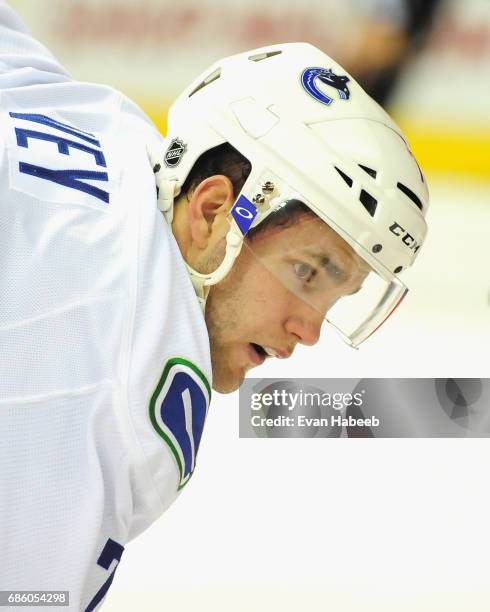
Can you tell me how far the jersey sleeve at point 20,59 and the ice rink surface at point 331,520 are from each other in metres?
0.93

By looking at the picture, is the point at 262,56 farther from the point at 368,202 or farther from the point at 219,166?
the point at 368,202

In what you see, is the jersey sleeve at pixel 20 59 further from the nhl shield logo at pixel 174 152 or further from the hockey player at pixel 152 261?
the nhl shield logo at pixel 174 152

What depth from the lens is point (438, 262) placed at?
280cm

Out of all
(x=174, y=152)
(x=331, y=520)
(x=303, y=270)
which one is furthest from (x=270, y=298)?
(x=331, y=520)

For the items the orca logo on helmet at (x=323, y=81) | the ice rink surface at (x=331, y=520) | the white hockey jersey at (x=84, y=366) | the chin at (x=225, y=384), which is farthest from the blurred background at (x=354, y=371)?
the orca logo on helmet at (x=323, y=81)

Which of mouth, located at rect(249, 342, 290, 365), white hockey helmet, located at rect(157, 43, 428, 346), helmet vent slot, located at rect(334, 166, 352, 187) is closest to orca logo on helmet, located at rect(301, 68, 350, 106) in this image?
white hockey helmet, located at rect(157, 43, 428, 346)

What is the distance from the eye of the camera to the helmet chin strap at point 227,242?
149 centimetres

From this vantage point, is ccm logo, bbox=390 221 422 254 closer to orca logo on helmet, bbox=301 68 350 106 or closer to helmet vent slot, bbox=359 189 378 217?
helmet vent slot, bbox=359 189 378 217

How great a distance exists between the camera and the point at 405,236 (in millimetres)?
1546

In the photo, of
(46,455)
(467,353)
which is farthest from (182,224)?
(467,353)

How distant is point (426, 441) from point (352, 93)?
98cm

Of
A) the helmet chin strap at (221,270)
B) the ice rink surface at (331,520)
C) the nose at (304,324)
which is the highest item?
the helmet chin strap at (221,270)

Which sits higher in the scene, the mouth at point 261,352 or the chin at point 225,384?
the mouth at point 261,352

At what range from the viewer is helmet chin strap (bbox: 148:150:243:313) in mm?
1491
